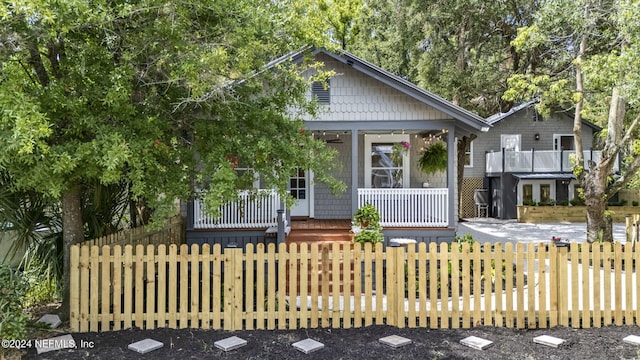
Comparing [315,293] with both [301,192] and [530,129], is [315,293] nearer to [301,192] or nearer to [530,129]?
[301,192]

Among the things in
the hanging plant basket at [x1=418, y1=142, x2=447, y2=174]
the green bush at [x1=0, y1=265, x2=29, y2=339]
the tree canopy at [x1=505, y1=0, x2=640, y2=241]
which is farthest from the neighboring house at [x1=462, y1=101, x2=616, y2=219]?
the green bush at [x1=0, y1=265, x2=29, y2=339]

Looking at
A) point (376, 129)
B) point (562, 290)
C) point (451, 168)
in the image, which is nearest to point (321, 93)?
point (376, 129)

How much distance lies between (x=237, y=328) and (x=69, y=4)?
Result: 4042 millimetres

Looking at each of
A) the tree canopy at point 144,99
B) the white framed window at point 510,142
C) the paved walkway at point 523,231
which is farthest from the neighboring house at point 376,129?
the white framed window at point 510,142

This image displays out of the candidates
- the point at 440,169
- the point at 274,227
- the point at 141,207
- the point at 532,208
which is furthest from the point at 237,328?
the point at 532,208

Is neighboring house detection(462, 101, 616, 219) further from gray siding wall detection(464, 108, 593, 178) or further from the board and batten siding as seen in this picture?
the board and batten siding

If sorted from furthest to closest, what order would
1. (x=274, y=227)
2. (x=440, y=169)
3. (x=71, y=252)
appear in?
(x=440, y=169), (x=274, y=227), (x=71, y=252)

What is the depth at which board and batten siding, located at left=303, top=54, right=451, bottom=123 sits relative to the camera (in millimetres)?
10344

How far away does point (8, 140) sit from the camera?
4.08m

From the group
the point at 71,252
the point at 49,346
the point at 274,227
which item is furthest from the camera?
the point at 274,227

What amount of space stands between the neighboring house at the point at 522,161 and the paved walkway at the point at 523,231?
1.98 m

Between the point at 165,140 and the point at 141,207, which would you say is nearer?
the point at 165,140

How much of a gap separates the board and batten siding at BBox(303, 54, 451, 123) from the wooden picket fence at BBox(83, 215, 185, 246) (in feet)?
13.0

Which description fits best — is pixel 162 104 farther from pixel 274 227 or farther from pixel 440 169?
pixel 440 169
